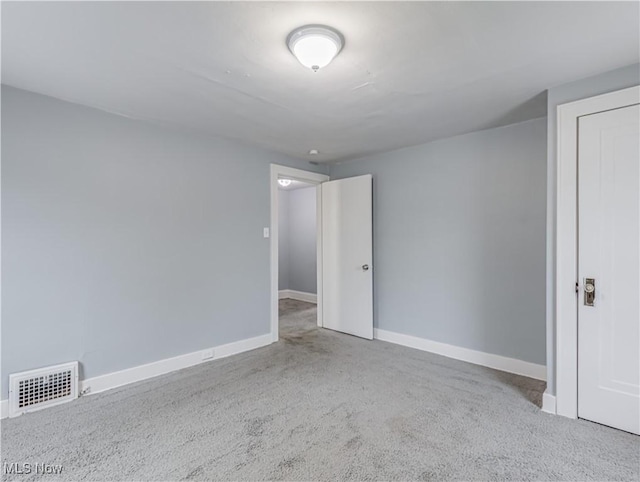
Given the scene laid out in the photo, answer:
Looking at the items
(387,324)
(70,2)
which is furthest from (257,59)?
(387,324)

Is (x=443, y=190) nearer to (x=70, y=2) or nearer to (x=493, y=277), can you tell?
(x=493, y=277)

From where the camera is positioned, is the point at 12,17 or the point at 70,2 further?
the point at 12,17

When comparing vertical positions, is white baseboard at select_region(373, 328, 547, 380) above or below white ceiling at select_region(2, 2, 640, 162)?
below

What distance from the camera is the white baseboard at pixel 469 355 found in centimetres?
297

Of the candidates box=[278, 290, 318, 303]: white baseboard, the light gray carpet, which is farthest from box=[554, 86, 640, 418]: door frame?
box=[278, 290, 318, 303]: white baseboard

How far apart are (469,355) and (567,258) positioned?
1.52m

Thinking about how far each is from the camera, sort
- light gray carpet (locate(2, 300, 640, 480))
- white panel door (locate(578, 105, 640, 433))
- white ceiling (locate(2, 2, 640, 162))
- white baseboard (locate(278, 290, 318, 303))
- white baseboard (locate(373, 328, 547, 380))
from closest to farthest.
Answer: white ceiling (locate(2, 2, 640, 162))
light gray carpet (locate(2, 300, 640, 480))
white panel door (locate(578, 105, 640, 433))
white baseboard (locate(373, 328, 547, 380))
white baseboard (locate(278, 290, 318, 303))

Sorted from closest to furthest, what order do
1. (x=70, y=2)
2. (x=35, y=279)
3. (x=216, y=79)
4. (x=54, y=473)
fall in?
(x=70, y=2), (x=54, y=473), (x=216, y=79), (x=35, y=279)

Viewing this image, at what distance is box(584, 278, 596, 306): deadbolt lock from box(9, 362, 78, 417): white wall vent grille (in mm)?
3736

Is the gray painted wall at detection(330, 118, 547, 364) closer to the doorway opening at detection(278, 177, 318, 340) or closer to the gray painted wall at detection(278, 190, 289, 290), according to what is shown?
the doorway opening at detection(278, 177, 318, 340)

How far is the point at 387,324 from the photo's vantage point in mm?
4078

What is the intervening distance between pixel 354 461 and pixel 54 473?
159 cm

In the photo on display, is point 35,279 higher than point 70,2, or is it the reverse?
point 70,2

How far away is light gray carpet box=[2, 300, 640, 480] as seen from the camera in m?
1.76
